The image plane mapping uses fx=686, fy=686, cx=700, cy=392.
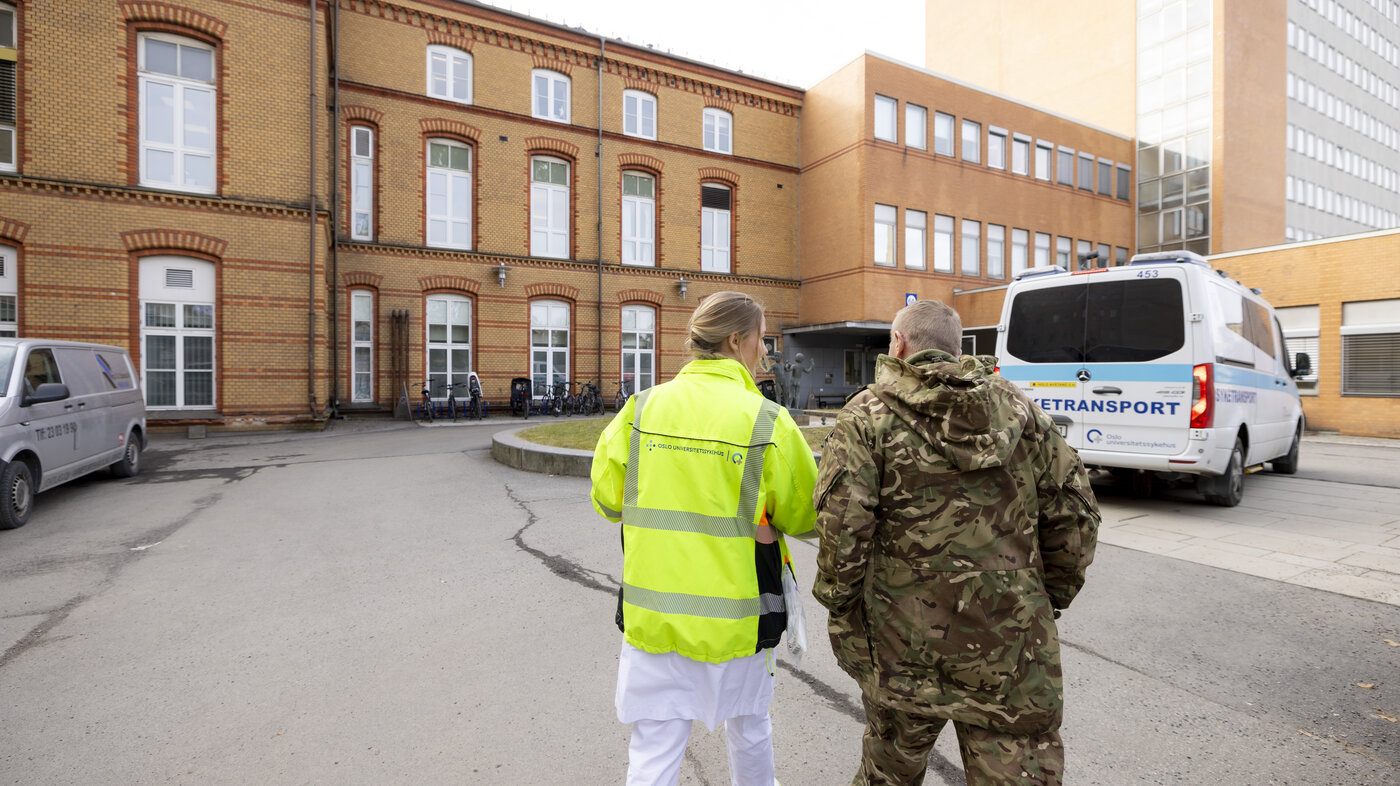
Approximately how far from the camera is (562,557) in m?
5.48

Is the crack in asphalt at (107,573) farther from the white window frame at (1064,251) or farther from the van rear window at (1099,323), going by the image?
the white window frame at (1064,251)

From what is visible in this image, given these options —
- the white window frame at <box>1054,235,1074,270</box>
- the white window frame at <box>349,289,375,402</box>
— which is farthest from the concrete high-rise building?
the white window frame at <box>349,289,375,402</box>

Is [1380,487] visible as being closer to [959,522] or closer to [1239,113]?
[959,522]

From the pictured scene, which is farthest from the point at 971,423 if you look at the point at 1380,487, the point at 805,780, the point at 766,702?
the point at 1380,487

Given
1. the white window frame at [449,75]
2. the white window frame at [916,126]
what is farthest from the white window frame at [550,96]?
the white window frame at [916,126]

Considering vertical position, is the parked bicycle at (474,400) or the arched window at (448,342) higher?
the arched window at (448,342)

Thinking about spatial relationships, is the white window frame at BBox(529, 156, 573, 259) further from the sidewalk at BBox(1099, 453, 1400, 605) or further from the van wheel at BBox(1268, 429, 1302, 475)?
the van wheel at BBox(1268, 429, 1302, 475)

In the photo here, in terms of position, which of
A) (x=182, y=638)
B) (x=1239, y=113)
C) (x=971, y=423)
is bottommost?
(x=182, y=638)

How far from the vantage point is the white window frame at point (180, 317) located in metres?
14.4

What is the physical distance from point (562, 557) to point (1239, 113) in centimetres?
3628

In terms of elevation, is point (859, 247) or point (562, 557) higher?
point (859, 247)

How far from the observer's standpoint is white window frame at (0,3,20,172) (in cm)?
1359

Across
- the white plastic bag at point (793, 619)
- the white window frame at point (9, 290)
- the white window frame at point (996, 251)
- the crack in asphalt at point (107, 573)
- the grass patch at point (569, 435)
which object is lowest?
the crack in asphalt at point (107, 573)

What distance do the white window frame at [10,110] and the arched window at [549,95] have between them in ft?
38.3
